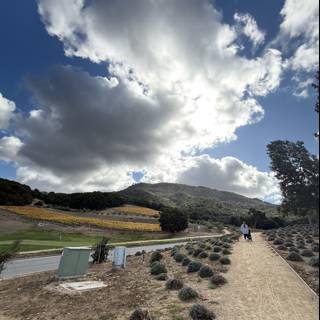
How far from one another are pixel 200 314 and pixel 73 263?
33.6 ft

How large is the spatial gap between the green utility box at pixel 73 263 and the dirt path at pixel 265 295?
27.0 ft

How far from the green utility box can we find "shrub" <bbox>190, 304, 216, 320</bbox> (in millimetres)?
9947

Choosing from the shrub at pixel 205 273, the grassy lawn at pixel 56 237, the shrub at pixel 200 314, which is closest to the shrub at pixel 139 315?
the shrub at pixel 200 314

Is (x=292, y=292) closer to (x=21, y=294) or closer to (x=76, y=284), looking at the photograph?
(x=76, y=284)

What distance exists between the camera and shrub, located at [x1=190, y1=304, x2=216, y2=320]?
383 inches

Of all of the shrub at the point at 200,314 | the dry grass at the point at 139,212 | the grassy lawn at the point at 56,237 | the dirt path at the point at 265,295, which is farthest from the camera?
the dry grass at the point at 139,212

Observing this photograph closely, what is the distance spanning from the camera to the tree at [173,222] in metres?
63.4

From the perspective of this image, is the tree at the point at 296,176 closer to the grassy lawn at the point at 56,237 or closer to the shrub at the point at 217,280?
the shrub at the point at 217,280

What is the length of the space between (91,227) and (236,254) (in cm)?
4031

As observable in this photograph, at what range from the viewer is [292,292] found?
39.8ft

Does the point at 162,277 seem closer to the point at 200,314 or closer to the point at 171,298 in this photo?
the point at 171,298

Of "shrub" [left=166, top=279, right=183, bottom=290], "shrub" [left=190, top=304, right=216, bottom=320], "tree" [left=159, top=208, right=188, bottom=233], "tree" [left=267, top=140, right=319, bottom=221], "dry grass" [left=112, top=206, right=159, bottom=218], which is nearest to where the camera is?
"tree" [left=267, top=140, right=319, bottom=221]

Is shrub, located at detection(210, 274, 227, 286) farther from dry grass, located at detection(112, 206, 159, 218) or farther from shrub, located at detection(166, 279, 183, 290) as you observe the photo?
dry grass, located at detection(112, 206, 159, 218)

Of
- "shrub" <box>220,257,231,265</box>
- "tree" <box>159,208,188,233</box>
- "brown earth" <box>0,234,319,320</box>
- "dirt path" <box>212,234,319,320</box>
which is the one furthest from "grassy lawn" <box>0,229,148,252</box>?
"dirt path" <box>212,234,319,320</box>
